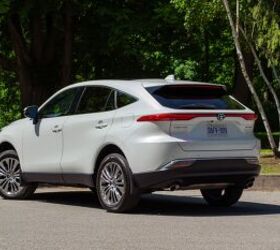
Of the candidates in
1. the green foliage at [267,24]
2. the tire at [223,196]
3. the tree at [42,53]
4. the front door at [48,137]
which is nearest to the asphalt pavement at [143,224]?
the tire at [223,196]

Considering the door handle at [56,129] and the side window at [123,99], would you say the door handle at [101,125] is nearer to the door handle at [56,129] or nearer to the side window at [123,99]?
the side window at [123,99]

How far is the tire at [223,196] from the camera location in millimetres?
10952

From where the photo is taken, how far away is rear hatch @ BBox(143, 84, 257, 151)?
32.0 ft

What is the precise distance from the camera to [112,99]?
416 inches

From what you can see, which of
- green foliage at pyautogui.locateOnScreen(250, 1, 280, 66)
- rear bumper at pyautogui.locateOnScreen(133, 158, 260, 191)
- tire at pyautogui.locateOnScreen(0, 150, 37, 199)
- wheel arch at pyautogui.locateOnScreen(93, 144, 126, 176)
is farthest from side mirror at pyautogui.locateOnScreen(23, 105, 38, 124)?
green foliage at pyautogui.locateOnScreen(250, 1, 280, 66)

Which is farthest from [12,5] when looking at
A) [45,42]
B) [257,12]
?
[257,12]

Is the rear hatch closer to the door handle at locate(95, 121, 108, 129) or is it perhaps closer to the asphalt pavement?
the door handle at locate(95, 121, 108, 129)

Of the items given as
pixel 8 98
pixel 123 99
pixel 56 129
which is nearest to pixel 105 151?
pixel 123 99

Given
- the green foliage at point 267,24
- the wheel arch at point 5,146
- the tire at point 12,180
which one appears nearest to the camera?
the tire at point 12,180

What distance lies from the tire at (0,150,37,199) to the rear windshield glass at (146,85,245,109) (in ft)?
8.89

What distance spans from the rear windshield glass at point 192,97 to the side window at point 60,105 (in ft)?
4.82

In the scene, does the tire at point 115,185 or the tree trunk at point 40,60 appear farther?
the tree trunk at point 40,60

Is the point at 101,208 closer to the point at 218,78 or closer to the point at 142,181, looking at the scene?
the point at 142,181

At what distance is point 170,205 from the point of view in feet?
36.8
